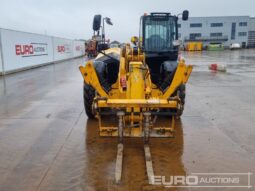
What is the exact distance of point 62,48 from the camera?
29.1 meters

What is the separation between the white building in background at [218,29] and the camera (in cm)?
8144

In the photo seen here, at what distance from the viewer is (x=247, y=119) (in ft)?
22.0

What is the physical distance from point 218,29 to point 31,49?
7282 cm

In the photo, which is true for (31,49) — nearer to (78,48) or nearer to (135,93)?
(135,93)

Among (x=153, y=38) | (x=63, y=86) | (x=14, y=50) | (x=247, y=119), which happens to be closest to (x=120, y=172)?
(x=247, y=119)

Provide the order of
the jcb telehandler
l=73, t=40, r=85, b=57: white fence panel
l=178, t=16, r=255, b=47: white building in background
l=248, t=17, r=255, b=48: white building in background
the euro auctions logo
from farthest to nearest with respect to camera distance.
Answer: l=248, t=17, r=255, b=48: white building in background < l=178, t=16, r=255, b=47: white building in background < l=73, t=40, r=85, b=57: white fence panel < the euro auctions logo < the jcb telehandler

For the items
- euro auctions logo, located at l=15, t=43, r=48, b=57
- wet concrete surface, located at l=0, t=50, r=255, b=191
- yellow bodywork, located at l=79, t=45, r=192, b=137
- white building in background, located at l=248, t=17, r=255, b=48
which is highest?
white building in background, located at l=248, t=17, r=255, b=48

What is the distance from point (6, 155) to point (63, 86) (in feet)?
23.8

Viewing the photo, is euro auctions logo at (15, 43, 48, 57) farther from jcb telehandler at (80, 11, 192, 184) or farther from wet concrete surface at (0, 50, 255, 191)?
jcb telehandler at (80, 11, 192, 184)

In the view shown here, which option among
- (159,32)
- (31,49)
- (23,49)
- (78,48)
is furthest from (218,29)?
(159,32)

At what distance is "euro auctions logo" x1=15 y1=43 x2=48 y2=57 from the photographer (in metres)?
17.9

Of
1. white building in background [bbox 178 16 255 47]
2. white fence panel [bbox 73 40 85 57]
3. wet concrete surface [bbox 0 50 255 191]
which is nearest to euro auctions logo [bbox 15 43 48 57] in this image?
wet concrete surface [bbox 0 50 255 191]

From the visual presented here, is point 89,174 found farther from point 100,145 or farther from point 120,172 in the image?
point 100,145

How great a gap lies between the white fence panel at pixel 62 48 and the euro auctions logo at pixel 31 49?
9.82ft
